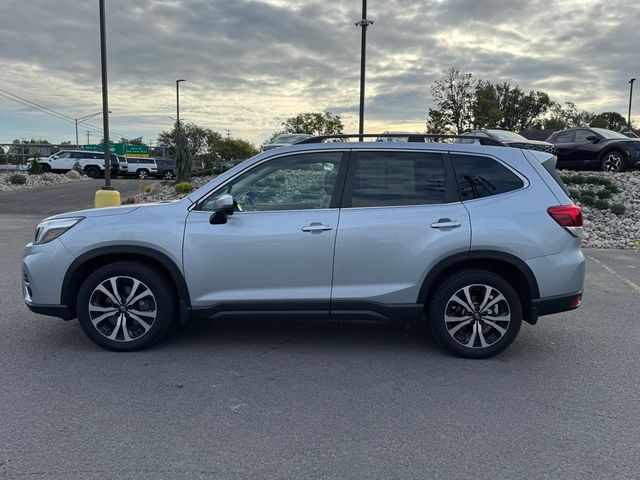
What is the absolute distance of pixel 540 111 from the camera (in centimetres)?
5350

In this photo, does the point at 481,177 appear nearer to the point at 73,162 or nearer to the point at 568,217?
the point at 568,217

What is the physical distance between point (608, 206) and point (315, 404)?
12.8 m

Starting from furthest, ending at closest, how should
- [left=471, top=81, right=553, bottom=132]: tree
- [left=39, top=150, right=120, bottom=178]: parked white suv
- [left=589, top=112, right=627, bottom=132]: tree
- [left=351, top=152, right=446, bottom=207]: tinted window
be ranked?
[left=589, top=112, right=627, bottom=132]: tree → [left=471, top=81, right=553, bottom=132]: tree → [left=39, top=150, right=120, bottom=178]: parked white suv → [left=351, top=152, right=446, bottom=207]: tinted window

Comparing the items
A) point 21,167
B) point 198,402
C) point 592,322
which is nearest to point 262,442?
point 198,402

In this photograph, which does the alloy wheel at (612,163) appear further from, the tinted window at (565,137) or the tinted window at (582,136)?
the tinted window at (565,137)

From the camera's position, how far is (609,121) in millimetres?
69125

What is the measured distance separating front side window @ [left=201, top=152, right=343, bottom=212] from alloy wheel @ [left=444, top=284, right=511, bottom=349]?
53.9 inches

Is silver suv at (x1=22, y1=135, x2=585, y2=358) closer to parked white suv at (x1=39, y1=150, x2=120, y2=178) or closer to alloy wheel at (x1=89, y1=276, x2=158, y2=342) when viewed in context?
alloy wheel at (x1=89, y1=276, x2=158, y2=342)

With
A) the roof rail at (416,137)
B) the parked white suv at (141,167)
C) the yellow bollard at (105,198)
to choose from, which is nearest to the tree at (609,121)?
the parked white suv at (141,167)

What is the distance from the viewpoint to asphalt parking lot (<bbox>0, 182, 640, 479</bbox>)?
290 cm

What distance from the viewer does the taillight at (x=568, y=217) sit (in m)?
4.31

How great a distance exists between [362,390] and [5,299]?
14.9 feet

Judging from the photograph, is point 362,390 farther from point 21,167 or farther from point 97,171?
point 21,167

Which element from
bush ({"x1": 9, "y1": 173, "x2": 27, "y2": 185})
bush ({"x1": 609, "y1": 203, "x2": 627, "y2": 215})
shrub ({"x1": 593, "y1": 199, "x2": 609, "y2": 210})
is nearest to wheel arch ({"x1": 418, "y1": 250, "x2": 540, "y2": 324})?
bush ({"x1": 609, "y1": 203, "x2": 627, "y2": 215})
